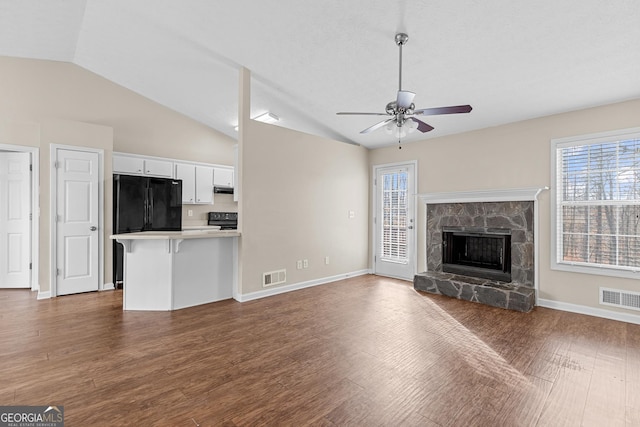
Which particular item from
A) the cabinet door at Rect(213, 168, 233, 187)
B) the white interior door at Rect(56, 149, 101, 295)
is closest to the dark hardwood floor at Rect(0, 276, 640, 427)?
the white interior door at Rect(56, 149, 101, 295)

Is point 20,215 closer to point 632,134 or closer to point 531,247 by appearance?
point 531,247

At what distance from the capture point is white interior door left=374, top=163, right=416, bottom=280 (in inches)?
217

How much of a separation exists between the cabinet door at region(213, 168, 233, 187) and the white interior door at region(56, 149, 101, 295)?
2.10m

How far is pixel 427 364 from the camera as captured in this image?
2.48 m

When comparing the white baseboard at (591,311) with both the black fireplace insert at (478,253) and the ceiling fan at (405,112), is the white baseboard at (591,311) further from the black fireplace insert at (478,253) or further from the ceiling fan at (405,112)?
the ceiling fan at (405,112)

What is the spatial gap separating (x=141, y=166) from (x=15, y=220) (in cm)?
204

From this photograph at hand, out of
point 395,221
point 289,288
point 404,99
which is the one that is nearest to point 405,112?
point 404,99

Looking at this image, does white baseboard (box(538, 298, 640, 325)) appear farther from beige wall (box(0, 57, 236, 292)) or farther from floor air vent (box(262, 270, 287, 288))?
beige wall (box(0, 57, 236, 292))

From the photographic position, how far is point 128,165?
210 inches

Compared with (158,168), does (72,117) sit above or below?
above

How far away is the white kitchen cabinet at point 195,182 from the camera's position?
594cm

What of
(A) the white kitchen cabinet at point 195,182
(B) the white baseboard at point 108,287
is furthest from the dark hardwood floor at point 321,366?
(A) the white kitchen cabinet at point 195,182

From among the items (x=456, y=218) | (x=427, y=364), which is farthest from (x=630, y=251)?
(x=427, y=364)

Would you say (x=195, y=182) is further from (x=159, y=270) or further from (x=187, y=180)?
(x=159, y=270)
